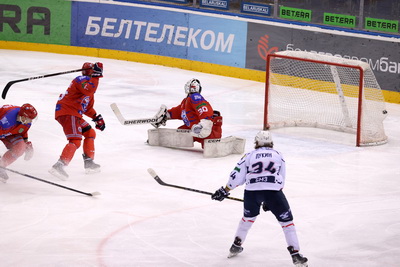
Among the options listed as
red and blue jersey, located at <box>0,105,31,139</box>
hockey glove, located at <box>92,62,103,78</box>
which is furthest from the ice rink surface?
hockey glove, located at <box>92,62,103,78</box>

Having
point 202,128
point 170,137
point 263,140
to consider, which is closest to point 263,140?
point 263,140

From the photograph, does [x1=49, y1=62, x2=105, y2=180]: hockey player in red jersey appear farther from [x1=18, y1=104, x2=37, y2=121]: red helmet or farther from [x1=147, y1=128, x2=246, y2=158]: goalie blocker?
[x1=147, y1=128, x2=246, y2=158]: goalie blocker

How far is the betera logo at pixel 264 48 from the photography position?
48.1 feet

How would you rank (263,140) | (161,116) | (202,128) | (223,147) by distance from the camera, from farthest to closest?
(161,116) < (223,147) < (202,128) < (263,140)

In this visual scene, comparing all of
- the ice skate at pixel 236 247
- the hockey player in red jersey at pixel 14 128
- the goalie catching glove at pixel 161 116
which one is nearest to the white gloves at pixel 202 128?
the goalie catching glove at pixel 161 116

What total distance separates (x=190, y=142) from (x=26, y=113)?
8.03 ft

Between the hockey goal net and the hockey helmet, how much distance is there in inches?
158

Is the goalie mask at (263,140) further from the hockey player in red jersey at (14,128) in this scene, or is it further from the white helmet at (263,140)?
the hockey player in red jersey at (14,128)

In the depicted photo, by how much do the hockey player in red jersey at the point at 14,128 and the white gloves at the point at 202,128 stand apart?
2.02 m

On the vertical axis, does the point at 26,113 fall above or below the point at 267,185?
above

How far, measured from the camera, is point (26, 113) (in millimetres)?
8641

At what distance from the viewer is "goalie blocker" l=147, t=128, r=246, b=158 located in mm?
10094

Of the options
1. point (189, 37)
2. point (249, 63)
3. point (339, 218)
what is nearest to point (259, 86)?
point (249, 63)

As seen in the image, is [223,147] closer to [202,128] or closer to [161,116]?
[202,128]
